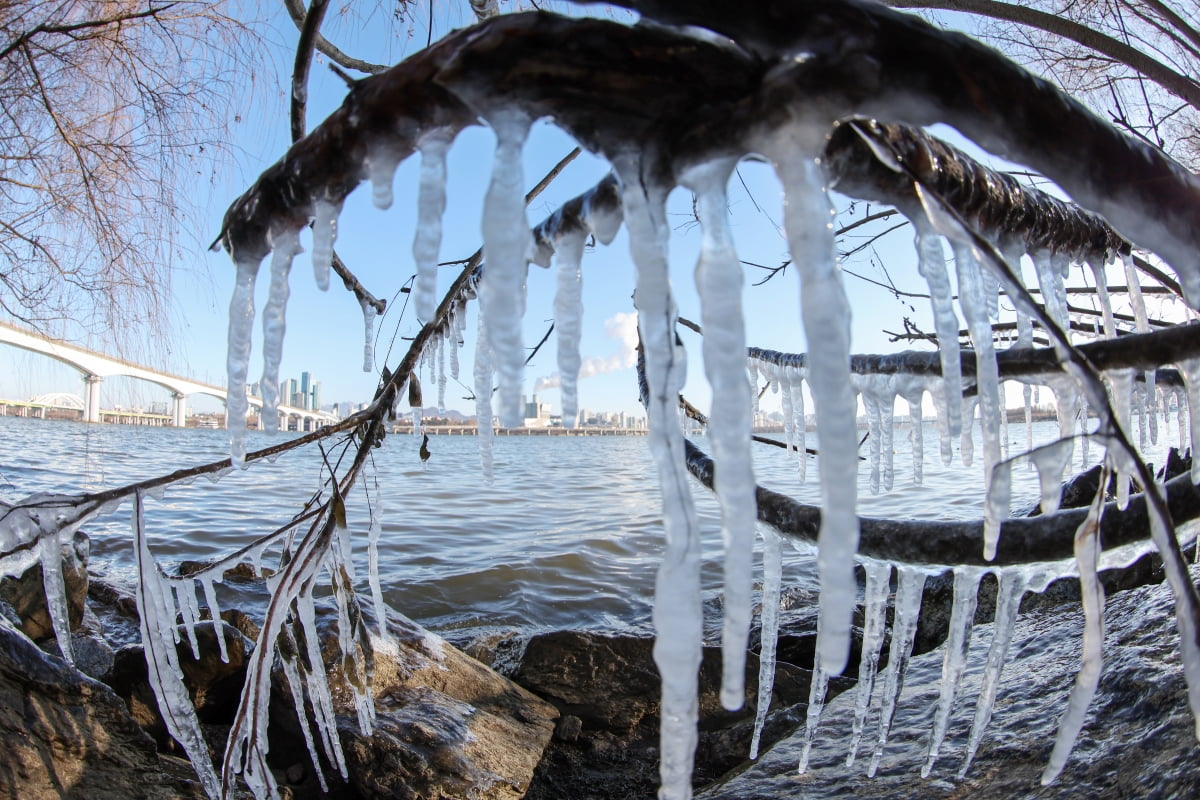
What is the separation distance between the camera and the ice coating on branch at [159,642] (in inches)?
85.3

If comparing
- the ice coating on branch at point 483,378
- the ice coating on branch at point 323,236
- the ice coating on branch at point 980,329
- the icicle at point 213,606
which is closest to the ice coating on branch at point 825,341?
the ice coating on branch at point 980,329

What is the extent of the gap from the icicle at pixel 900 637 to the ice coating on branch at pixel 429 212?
1.81m

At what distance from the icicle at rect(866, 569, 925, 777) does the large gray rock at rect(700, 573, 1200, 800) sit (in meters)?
0.14

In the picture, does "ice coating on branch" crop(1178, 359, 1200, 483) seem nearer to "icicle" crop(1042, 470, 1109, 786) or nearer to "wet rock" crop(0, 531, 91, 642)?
"icicle" crop(1042, 470, 1109, 786)

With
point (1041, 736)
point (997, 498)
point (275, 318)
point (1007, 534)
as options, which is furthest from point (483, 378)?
point (1041, 736)

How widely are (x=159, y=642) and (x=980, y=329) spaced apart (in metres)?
2.71

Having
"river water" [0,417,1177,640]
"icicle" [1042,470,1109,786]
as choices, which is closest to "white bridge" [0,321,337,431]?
"river water" [0,417,1177,640]

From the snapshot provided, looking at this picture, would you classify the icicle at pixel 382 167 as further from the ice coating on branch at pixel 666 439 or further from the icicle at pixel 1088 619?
the icicle at pixel 1088 619

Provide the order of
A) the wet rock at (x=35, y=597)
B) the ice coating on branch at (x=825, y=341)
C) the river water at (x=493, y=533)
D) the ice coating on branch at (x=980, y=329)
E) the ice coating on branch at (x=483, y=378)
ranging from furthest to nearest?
1. the river water at (x=493, y=533)
2. the wet rock at (x=35, y=597)
3. the ice coating on branch at (x=483, y=378)
4. the ice coating on branch at (x=980, y=329)
5. the ice coating on branch at (x=825, y=341)

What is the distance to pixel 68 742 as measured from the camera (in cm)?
270

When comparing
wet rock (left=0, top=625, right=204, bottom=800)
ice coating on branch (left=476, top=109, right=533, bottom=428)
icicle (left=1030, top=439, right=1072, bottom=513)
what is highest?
ice coating on branch (left=476, top=109, right=533, bottom=428)

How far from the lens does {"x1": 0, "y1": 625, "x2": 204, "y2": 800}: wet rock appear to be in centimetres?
254

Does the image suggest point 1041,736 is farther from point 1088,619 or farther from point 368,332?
point 368,332

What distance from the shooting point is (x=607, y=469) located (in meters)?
31.9
